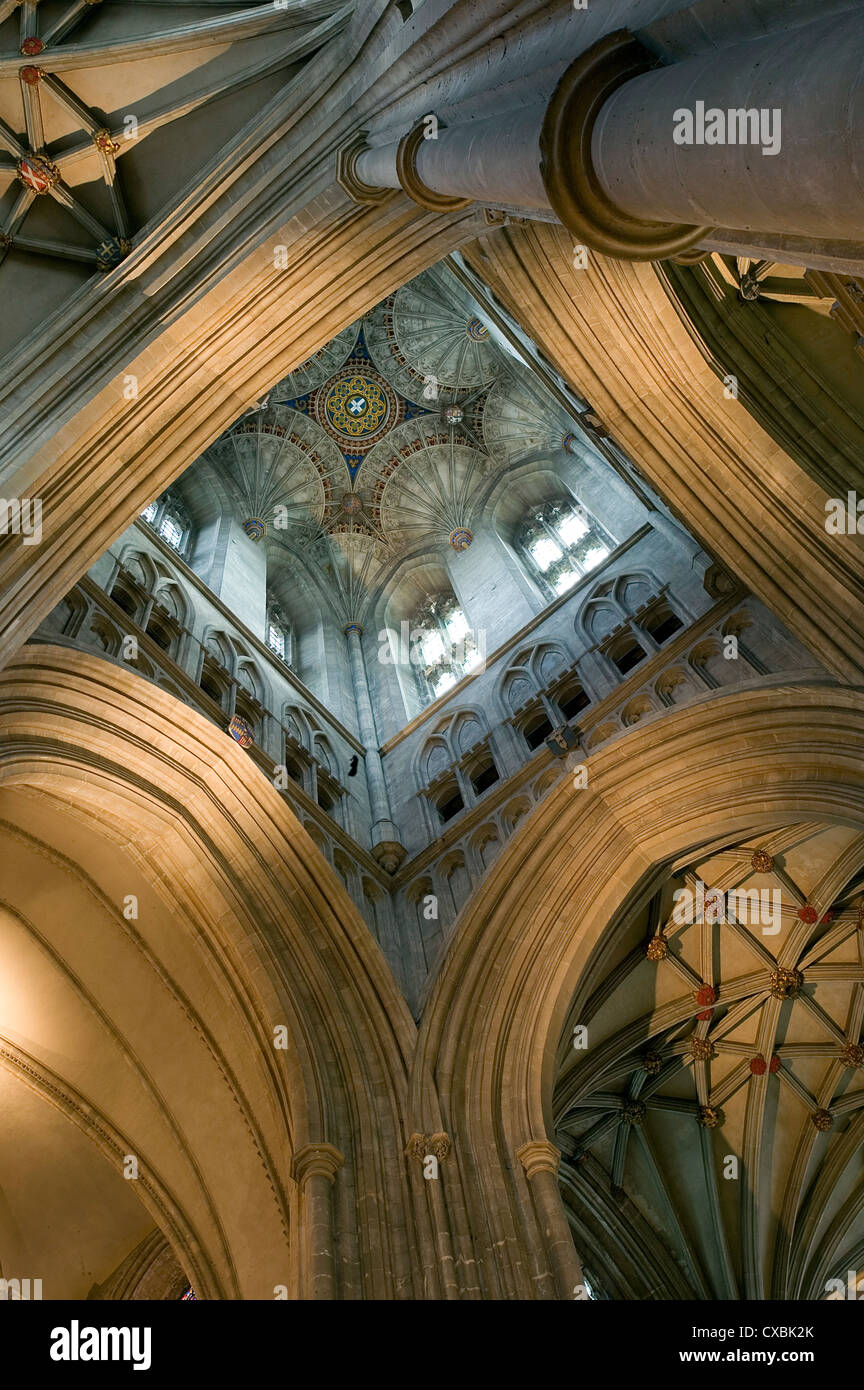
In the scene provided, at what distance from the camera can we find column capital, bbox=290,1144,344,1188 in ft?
24.3

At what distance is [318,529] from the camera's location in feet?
60.9

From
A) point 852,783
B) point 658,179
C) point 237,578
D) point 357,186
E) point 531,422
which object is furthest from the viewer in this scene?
point 531,422

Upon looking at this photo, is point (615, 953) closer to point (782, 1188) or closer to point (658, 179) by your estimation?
point (782, 1188)

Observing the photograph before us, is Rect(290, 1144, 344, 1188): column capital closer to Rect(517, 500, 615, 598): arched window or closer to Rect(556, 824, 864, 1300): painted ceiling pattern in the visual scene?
Rect(556, 824, 864, 1300): painted ceiling pattern

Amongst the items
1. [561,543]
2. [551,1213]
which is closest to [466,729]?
[561,543]

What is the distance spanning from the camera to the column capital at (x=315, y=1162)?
24.3 ft

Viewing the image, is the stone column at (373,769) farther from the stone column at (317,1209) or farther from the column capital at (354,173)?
the column capital at (354,173)

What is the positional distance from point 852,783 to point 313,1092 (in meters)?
4.88

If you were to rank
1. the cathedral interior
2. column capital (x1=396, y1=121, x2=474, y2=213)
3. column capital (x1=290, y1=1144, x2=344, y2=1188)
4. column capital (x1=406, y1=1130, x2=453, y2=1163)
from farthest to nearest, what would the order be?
column capital (x1=406, y1=1130, x2=453, y2=1163)
the cathedral interior
column capital (x1=290, y1=1144, x2=344, y2=1188)
column capital (x1=396, y1=121, x2=474, y2=213)

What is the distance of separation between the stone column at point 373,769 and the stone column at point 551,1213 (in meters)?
3.88

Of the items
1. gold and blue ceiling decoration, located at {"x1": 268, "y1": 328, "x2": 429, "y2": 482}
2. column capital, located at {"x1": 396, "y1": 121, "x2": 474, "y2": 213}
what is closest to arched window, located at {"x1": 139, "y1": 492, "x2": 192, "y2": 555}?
gold and blue ceiling decoration, located at {"x1": 268, "y1": 328, "x2": 429, "y2": 482}

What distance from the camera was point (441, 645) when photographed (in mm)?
16766

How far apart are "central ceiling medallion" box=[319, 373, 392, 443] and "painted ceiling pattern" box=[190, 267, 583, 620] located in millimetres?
18

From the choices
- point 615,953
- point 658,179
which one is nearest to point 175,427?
point 658,179
